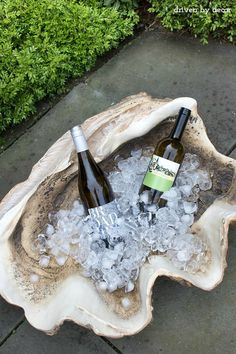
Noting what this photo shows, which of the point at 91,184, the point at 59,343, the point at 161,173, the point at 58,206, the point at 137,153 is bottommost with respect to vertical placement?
the point at 59,343

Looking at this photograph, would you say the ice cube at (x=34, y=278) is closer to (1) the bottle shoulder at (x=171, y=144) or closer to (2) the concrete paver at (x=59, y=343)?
(2) the concrete paver at (x=59, y=343)

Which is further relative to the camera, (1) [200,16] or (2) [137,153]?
(1) [200,16]

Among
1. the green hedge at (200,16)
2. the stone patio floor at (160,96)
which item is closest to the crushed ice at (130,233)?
the stone patio floor at (160,96)

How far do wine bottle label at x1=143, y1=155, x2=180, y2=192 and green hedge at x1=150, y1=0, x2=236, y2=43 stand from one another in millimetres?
1364

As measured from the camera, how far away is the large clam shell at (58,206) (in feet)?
7.84

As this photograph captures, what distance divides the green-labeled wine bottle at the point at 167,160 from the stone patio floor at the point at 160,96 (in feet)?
2.44

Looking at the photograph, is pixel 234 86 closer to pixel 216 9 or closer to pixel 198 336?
pixel 216 9

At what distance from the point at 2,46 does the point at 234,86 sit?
61.3 inches

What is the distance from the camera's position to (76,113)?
11.5ft

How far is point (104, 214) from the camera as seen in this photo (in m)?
2.56

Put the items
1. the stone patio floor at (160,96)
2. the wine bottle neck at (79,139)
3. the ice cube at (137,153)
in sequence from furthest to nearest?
the stone patio floor at (160,96)
the ice cube at (137,153)
the wine bottle neck at (79,139)

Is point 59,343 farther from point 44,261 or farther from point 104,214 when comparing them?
point 104,214

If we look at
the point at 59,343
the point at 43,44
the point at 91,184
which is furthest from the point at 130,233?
the point at 43,44

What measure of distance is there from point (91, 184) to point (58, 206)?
225 mm
